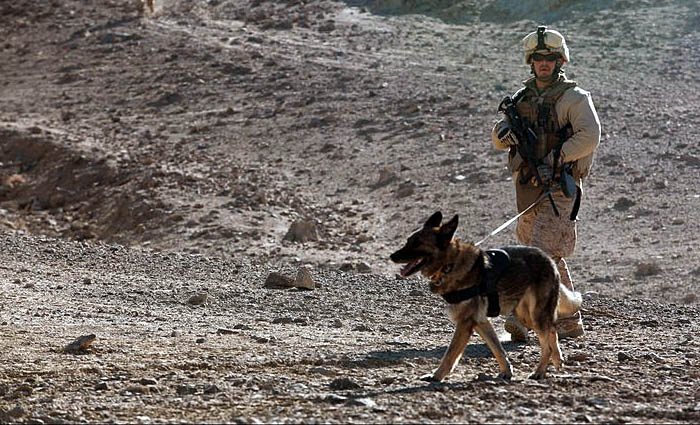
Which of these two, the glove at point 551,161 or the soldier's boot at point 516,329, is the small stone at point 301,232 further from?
the glove at point 551,161

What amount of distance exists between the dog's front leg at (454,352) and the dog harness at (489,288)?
144 millimetres

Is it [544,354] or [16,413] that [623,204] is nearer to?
[544,354]

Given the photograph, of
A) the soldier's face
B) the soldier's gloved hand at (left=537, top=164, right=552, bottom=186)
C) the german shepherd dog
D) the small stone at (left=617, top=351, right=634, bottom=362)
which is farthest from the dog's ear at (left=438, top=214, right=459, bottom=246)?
the soldier's face

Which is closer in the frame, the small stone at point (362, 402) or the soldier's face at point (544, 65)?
the small stone at point (362, 402)

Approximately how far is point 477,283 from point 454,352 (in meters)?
0.38

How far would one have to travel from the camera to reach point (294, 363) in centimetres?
736

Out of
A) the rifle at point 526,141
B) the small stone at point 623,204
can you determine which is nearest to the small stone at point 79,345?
the rifle at point 526,141

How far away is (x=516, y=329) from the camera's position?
27.6 ft

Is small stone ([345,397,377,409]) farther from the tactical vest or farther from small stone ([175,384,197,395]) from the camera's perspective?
the tactical vest

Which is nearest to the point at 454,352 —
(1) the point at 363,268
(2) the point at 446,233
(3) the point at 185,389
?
(2) the point at 446,233

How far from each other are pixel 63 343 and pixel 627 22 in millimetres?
16499

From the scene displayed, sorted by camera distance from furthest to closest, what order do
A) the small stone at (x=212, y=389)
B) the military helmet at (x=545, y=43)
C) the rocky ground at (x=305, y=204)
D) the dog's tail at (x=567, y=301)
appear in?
the military helmet at (x=545, y=43), the dog's tail at (x=567, y=301), the rocky ground at (x=305, y=204), the small stone at (x=212, y=389)

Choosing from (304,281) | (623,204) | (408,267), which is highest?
(408,267)

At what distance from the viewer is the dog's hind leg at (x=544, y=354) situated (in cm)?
692
